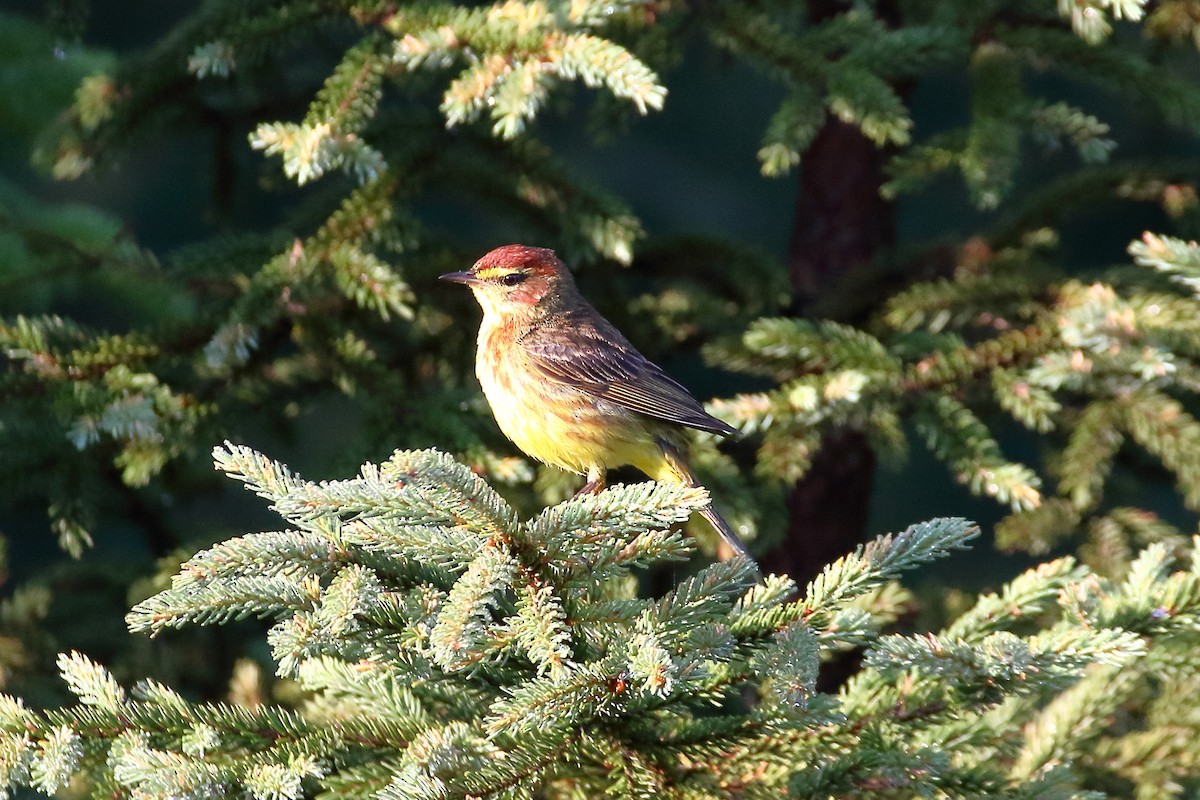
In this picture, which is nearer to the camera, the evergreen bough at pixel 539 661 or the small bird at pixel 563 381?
the evergreen bough at pixel 539 661

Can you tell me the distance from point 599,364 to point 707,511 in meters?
0.80

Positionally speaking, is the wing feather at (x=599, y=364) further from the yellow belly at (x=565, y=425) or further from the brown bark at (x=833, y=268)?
the brown bark at (x=833, y=268)

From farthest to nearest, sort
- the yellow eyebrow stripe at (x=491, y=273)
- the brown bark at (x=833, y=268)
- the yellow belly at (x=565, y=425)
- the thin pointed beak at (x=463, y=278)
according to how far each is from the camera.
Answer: the brown bark at (x=833, y=268)
the yellow eyebrow stripe at (x=491, y=273)
the thin pointed beak at (x=463, y=278)
the yellow belly at (x=565, y=425)

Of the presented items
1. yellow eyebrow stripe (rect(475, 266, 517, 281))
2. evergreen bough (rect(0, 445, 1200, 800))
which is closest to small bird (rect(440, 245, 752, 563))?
yellow eyebrow stripe (rect(475, 266, 517, 281))

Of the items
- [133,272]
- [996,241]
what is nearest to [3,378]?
[133,272]

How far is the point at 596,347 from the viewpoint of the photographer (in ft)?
12.9

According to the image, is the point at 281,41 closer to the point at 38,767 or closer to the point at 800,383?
the point at 800,383

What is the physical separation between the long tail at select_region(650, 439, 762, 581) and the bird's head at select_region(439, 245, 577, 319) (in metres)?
0.59

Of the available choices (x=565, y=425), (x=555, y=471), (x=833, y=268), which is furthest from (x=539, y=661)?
(x=833, y=268)

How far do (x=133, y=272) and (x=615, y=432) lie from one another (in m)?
1.43

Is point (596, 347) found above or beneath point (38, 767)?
above

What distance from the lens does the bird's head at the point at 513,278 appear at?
12.2 feet

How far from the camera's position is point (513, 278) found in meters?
3.76

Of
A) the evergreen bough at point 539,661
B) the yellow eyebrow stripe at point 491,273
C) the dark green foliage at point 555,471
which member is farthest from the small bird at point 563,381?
the evergreen bough at point 539,661
